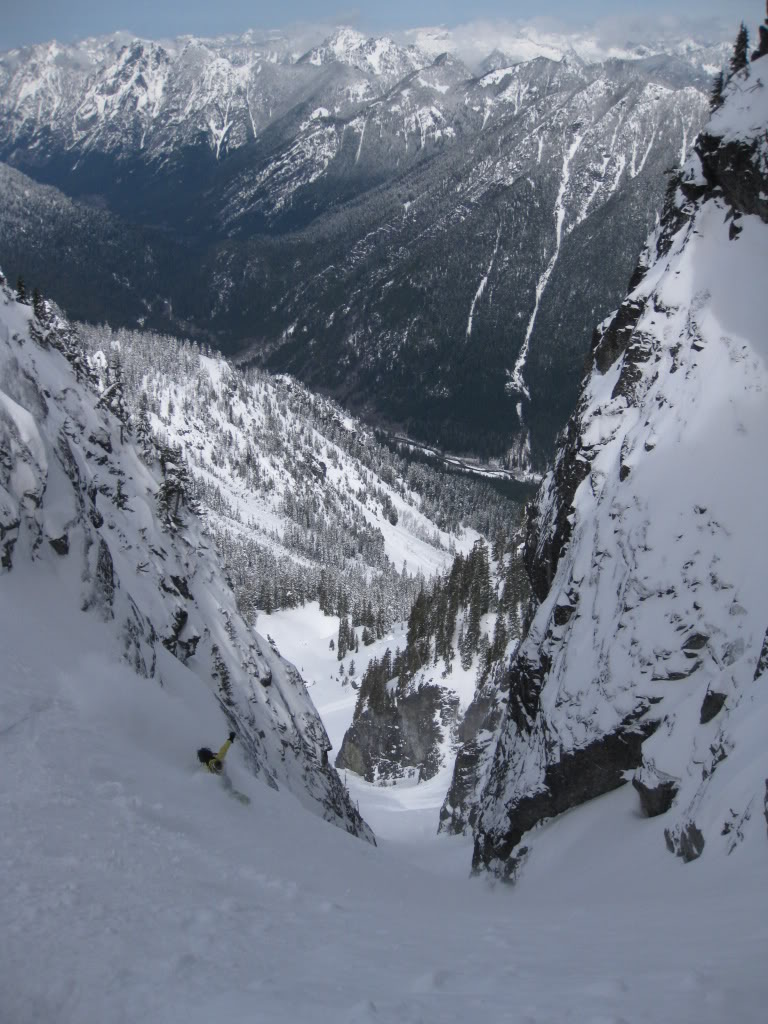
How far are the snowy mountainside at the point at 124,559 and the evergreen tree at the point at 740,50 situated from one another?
40.5 m

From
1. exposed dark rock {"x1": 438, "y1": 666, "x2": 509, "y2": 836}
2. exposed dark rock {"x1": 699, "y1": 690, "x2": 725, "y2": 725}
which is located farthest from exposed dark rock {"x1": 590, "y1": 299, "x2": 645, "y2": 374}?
exposed dark rock {"x1": 438, "y1": 666, "x2": 509, "y2": 836}

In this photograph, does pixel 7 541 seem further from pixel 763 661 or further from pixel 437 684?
pixel 437 684

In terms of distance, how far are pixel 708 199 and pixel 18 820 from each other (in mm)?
35985

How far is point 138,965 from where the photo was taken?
25.3 feet

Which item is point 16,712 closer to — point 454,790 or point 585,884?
point 585,884

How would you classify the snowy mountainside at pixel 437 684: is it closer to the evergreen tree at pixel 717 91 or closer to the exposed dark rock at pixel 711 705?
the exposed dark rock at pixel 711 705

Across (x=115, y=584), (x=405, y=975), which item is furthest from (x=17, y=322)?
(x=405, y=975)

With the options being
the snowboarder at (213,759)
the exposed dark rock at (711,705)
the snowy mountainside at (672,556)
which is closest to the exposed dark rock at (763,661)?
the snowy mountainside at (672,556)

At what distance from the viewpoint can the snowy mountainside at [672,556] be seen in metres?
21.9

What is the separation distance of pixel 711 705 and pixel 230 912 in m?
Result: 17.7

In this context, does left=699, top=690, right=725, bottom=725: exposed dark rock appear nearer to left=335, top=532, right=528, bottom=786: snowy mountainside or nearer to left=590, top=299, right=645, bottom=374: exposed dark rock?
left=590, top=299, right=645, bottom=374: exposed dark rock

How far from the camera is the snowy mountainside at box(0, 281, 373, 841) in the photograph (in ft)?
67.5

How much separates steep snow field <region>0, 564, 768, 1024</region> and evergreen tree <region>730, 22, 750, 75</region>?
132 feet

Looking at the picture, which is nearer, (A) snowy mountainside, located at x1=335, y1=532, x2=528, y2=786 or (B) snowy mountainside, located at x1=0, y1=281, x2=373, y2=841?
(B) snowy mountainside, located at x1=0, y1=281, x2=373, y2=841
